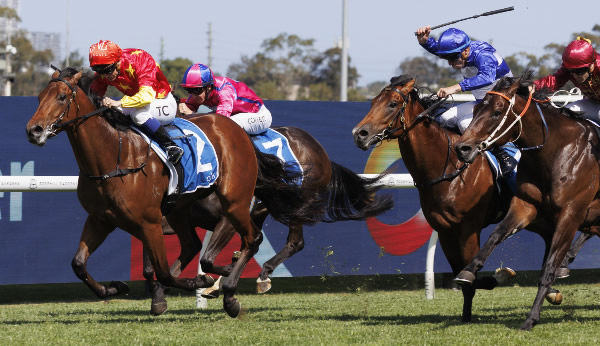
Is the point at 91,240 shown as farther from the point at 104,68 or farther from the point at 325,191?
the point at 325,191

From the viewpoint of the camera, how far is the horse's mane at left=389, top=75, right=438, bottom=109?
547 centimetres

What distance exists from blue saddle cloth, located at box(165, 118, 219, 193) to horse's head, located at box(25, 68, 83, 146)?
0.78 meters

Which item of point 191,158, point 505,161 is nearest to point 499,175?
point 505,161

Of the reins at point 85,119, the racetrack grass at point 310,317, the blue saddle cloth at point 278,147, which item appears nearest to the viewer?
the racetrack grass at point 310,317

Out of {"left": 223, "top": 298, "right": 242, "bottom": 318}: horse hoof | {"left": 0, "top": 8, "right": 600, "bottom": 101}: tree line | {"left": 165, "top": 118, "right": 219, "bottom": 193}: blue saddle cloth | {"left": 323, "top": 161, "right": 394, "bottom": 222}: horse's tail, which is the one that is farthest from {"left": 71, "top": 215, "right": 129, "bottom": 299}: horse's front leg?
{"left": 0, "top": 8, "right": 600, "bottom": 101}: tree line

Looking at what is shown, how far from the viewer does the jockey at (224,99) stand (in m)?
6.64

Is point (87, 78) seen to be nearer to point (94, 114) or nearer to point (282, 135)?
point (94, 114)

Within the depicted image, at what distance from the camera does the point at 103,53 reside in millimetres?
5293

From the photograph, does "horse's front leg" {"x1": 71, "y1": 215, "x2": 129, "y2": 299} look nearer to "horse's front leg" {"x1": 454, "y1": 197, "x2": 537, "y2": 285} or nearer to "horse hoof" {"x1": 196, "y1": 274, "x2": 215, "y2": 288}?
"horse hoof" {"x1": 196, "y1": 274, "x2": 215, "y2": 288}

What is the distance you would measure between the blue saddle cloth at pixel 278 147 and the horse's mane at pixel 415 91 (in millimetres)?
1472

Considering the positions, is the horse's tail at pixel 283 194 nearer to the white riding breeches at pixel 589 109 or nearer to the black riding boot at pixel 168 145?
the black riding boot at pixel 168 145

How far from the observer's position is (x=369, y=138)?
527cm

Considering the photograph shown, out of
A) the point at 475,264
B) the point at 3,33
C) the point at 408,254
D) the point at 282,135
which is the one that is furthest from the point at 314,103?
the point at 3,33

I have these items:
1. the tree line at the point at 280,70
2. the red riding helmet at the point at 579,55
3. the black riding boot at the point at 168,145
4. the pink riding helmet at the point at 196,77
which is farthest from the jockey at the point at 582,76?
the tree line at the point at 280,70
